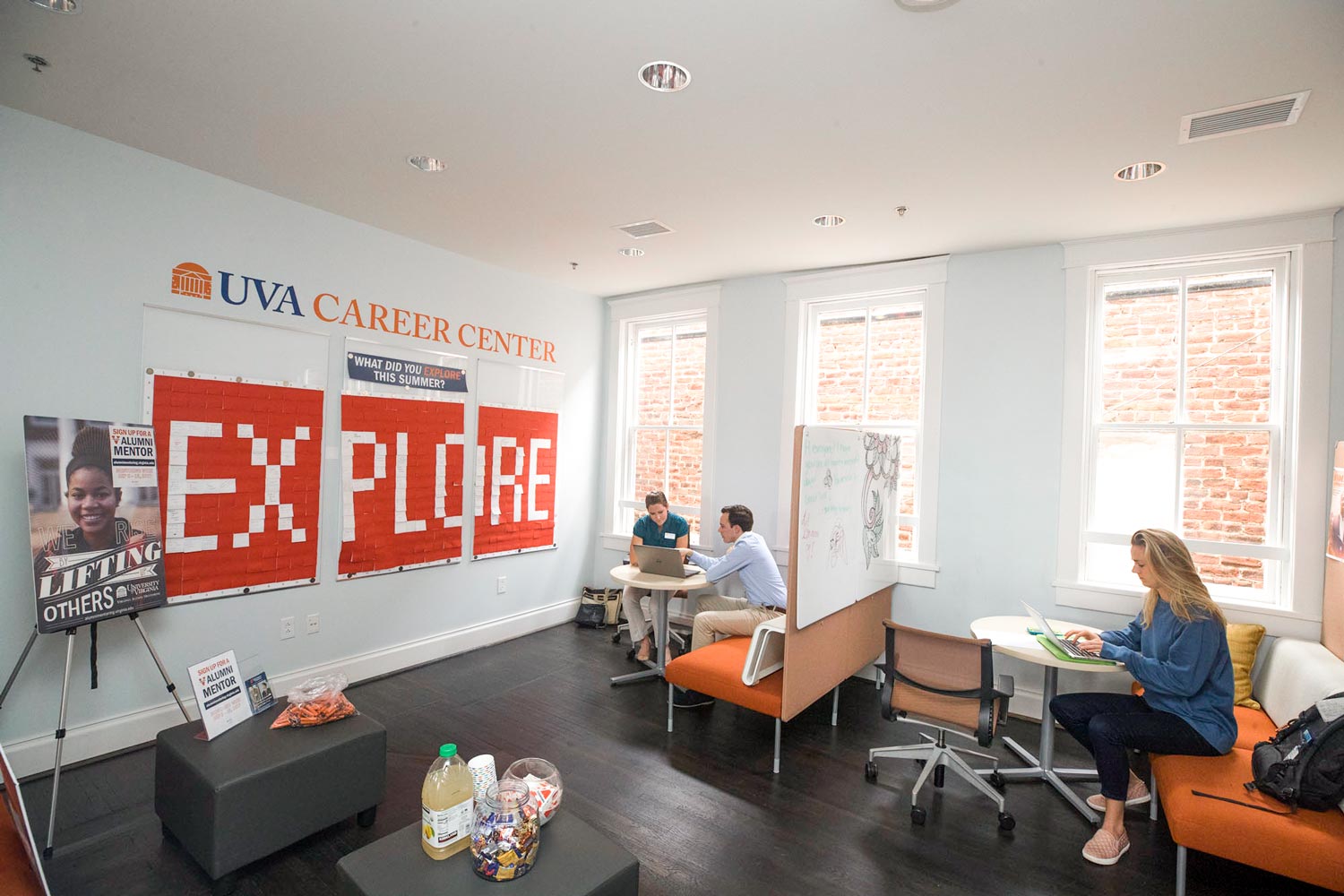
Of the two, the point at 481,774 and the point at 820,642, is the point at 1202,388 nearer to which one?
the point at 820,642

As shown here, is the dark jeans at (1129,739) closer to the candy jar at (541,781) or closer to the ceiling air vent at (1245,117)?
the candy jar at (541,781)

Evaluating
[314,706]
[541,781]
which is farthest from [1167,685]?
[314,706]

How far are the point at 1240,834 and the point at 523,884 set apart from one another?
239 centimetres

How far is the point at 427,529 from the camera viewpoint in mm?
4551

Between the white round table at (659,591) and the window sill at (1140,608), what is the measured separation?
2.27 meters

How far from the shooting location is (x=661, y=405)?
5.83 metres

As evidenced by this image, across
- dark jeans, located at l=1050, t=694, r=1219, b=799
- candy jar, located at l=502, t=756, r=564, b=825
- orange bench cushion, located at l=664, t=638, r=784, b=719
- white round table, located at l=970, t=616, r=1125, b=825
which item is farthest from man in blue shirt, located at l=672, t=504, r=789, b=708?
candy jar, located at l=502, t=756, r=564, b=825

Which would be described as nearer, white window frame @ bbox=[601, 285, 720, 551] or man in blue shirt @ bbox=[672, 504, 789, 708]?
man in blue shirt @ bbox=[672, 504, 789, 708]

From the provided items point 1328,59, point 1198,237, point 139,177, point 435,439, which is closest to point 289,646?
point 435,439

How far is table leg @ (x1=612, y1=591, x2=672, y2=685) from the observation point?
431 cm

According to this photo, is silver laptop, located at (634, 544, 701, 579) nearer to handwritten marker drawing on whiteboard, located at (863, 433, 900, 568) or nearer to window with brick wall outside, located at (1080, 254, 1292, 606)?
handwritten marker drawing on whiteboard, located at (863, 433, 900, 568)

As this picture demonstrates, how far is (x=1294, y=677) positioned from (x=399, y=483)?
5063 mm

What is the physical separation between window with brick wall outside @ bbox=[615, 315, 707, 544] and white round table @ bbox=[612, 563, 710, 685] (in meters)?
1.15

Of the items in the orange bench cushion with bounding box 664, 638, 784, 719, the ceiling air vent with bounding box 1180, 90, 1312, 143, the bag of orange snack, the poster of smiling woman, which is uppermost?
the ceiling air vent with bounding box 1180, 90, 1312, 143
